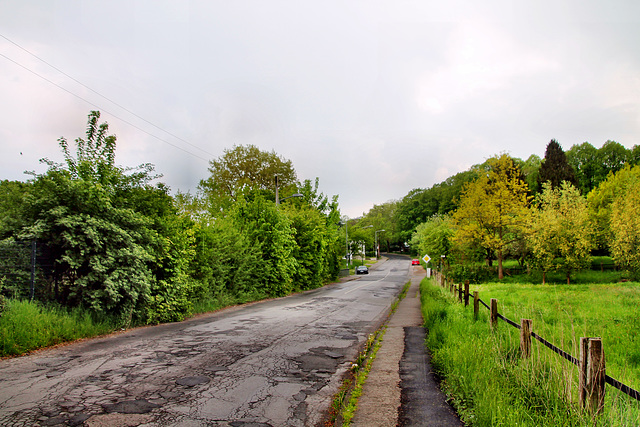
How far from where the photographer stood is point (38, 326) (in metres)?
8.13

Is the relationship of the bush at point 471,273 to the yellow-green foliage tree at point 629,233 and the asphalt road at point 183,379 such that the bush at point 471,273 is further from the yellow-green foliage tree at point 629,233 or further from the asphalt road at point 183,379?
the asphalt road at point 183,379

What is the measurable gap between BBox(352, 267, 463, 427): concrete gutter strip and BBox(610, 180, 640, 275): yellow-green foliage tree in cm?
3227

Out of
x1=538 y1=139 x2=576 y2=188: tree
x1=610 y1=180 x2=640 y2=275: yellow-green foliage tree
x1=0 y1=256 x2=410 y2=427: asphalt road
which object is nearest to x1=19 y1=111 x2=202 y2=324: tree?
x1=0 y1=256 x2=410 y2=427: asphalt road

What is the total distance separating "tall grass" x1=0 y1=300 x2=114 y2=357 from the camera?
7504 mm

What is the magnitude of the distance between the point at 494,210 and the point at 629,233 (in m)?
10.2

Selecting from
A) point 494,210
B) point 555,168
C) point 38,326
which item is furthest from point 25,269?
point 555,168

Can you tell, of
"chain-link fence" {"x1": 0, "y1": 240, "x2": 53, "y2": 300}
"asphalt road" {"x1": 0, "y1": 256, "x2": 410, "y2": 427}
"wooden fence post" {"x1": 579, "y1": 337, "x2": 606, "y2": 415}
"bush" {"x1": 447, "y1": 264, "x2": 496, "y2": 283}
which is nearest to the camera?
"wooden fence post" {"x1": 579, "y1": 337, "x2": 606, "y2": 415}

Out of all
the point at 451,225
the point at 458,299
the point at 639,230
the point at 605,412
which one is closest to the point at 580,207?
the point at 639,230

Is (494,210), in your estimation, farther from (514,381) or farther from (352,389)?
(352,389)

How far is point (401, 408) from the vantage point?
4730 mm

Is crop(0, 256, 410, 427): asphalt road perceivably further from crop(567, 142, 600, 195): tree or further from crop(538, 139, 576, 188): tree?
crop(567, 142, 600, 195): tree

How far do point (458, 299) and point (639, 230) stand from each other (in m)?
26.9

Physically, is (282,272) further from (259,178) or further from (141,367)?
(259,178)

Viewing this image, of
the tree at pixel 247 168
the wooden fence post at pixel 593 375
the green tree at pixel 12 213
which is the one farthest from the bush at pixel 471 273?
the wooden fence post at pixel 593 375
